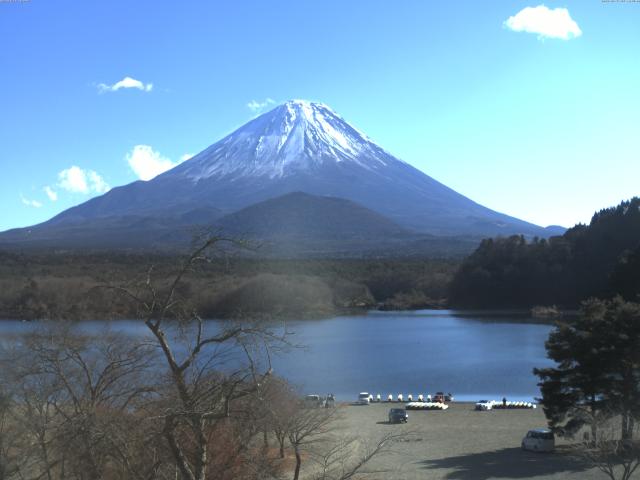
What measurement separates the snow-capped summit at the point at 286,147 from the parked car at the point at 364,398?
272 feet

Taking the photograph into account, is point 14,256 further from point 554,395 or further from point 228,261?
point 228,261

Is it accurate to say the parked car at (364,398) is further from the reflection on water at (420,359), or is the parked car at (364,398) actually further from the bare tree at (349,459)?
the bare tree at (349,459)

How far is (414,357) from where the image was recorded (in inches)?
1029

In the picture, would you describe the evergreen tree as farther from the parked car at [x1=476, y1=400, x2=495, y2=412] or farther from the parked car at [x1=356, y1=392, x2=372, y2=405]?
the parked car at [x1=356, y1=392, x2=372, y2=405]

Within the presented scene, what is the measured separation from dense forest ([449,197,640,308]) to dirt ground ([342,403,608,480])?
86.3 ft

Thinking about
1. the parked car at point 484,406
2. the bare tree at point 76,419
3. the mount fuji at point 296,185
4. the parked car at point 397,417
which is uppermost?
the mount fuji at point 296,185

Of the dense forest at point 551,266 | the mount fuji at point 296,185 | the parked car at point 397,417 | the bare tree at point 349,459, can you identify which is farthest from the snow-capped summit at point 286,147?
the bare tree at point 349,459

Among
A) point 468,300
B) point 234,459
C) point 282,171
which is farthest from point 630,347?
point 282,171

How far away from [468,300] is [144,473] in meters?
43.4

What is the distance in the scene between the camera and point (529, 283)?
44.9 meters

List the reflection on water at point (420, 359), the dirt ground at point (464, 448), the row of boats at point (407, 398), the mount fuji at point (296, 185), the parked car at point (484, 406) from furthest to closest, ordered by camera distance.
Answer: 1. the mount fuji at point (296, 185)
2. the reflection on water at point (420, 359)
3. the row of boats at point (407, 398)
4. the parked car at point (484, 406)
5. the dirt ground at point (464, 448)

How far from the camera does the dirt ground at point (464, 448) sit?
10.0m

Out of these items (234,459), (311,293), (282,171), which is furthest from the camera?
(282,171)

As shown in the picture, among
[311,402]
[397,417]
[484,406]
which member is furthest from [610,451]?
[484,406]
